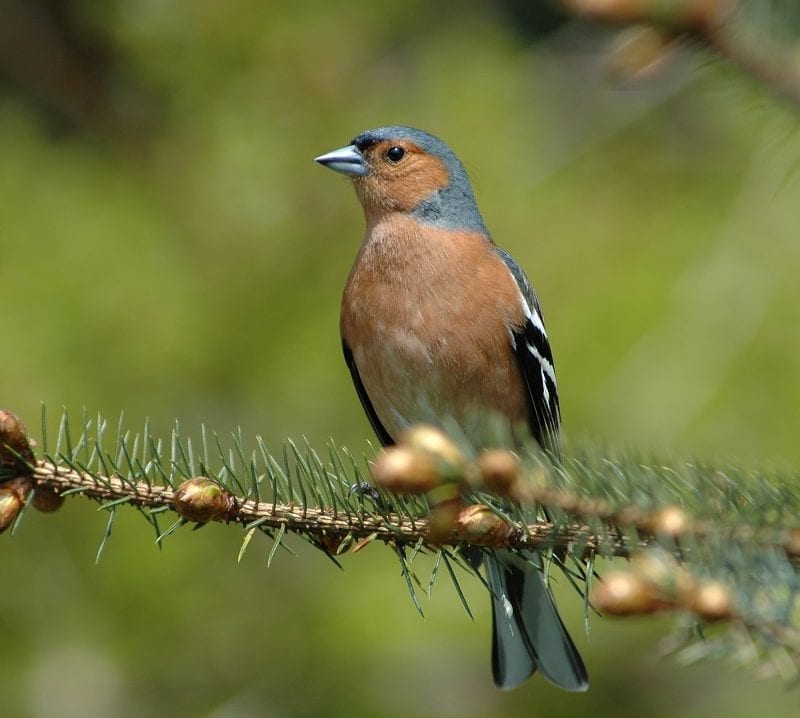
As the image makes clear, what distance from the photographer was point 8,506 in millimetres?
2201

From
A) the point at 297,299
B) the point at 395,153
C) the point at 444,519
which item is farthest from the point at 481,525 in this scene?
the point at 297,299

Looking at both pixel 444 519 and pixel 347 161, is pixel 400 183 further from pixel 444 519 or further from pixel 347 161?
pixel 444 519

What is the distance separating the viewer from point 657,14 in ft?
5.81

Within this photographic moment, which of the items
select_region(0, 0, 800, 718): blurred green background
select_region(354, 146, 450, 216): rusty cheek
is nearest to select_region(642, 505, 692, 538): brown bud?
select_region(0, 0, 800, 718): blurred green background

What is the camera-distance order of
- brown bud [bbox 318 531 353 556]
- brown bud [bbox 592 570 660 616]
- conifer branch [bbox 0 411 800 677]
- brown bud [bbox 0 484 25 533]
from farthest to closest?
brown bud [bbox 318 531 353 556], brown bud [bbox 0 484 25 533], conifer branch [bbox 0 411 800 677], brown bud [bbox 592 570 660 616]

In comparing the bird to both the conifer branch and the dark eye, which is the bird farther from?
the conifer branch

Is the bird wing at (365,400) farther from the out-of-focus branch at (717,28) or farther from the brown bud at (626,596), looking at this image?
the brown bud at (626,596)

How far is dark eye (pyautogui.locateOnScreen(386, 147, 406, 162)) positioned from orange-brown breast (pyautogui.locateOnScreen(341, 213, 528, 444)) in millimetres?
665

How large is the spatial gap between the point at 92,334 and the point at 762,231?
3.44 m

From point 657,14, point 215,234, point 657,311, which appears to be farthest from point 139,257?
point 657,14

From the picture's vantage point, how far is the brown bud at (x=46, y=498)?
2.37 metres

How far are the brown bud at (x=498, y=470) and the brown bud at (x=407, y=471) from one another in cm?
9

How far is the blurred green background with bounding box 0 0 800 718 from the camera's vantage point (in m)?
5.04

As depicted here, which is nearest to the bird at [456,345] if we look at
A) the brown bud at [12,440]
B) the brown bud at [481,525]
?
the brown bud at [481,525]
